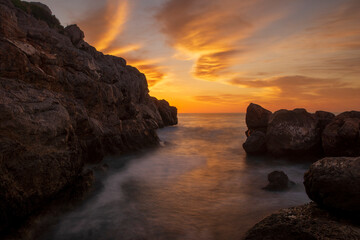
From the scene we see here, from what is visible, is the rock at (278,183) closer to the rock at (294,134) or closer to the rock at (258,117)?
the rock at (294,134)

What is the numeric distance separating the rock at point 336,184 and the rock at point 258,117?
45.3ft

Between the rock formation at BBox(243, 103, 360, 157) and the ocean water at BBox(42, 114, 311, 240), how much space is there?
0.98 m

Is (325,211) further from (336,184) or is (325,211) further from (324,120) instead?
(324,120)

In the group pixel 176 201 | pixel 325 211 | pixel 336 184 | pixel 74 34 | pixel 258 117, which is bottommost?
pixel 176 201

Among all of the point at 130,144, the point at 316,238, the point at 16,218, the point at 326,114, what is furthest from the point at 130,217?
the point at 326,114

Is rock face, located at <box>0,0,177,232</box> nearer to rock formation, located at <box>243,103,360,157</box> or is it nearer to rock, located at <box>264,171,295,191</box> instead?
rock, located at <box>264,171,295,191</box>

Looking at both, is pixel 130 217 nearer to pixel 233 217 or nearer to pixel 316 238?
pixel 233 217

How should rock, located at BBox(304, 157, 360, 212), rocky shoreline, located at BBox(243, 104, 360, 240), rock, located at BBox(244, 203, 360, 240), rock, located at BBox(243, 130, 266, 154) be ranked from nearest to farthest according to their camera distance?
rock, located at BBox(244, 203, 360, 240) < rocky shoreline, located at BBox(243, 104, 360, 240) < rock, located at BBox(304, 157, 360, 212) < rock, located at BBox(243, 130, 266, 154)

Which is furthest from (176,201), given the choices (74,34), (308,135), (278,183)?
(74,34)

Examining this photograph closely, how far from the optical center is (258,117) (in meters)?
18.5

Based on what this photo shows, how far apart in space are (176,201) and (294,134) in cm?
935

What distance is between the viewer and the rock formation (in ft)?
40.0

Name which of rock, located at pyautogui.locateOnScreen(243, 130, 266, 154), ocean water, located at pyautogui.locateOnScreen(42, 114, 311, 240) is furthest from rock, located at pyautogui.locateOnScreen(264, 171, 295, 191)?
rock, located at pyautogui.locateOnScreen(243, 130, 266, 154)

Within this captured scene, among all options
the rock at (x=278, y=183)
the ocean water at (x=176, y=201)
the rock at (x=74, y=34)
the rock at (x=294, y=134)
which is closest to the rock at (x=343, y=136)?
the rock at (x=294, y=134)
